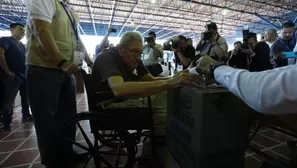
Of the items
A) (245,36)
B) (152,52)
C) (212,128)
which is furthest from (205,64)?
(152,52)

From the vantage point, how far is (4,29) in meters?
15.0

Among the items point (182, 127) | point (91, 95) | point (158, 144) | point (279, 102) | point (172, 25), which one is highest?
point (172, 25)

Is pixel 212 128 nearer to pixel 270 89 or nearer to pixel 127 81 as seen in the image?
pixel 270 89

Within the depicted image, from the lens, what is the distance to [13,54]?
257 centimetres

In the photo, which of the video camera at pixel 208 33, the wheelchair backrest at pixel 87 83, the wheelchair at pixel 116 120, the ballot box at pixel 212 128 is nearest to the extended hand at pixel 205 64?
the ballot box at pixel 212 128

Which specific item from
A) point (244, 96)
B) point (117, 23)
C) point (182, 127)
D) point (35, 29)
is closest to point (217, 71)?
point (244, 96)

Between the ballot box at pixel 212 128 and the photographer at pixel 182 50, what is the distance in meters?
1.67

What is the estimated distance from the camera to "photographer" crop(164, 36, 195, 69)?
98.0 inches

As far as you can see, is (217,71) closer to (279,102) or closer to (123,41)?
(279,102)

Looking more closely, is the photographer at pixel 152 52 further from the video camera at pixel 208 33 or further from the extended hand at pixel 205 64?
the extended hand at pixel 205 64

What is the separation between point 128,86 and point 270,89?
0.71 m

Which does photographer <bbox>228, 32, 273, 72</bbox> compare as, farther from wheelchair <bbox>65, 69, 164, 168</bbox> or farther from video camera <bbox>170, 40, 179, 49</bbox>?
wheelchair <bbox>65, 69, 164, 168</bbox>

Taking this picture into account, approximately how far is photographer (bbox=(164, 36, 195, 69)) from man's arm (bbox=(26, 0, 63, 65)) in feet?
5.45

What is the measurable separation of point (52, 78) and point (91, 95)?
29 cm
